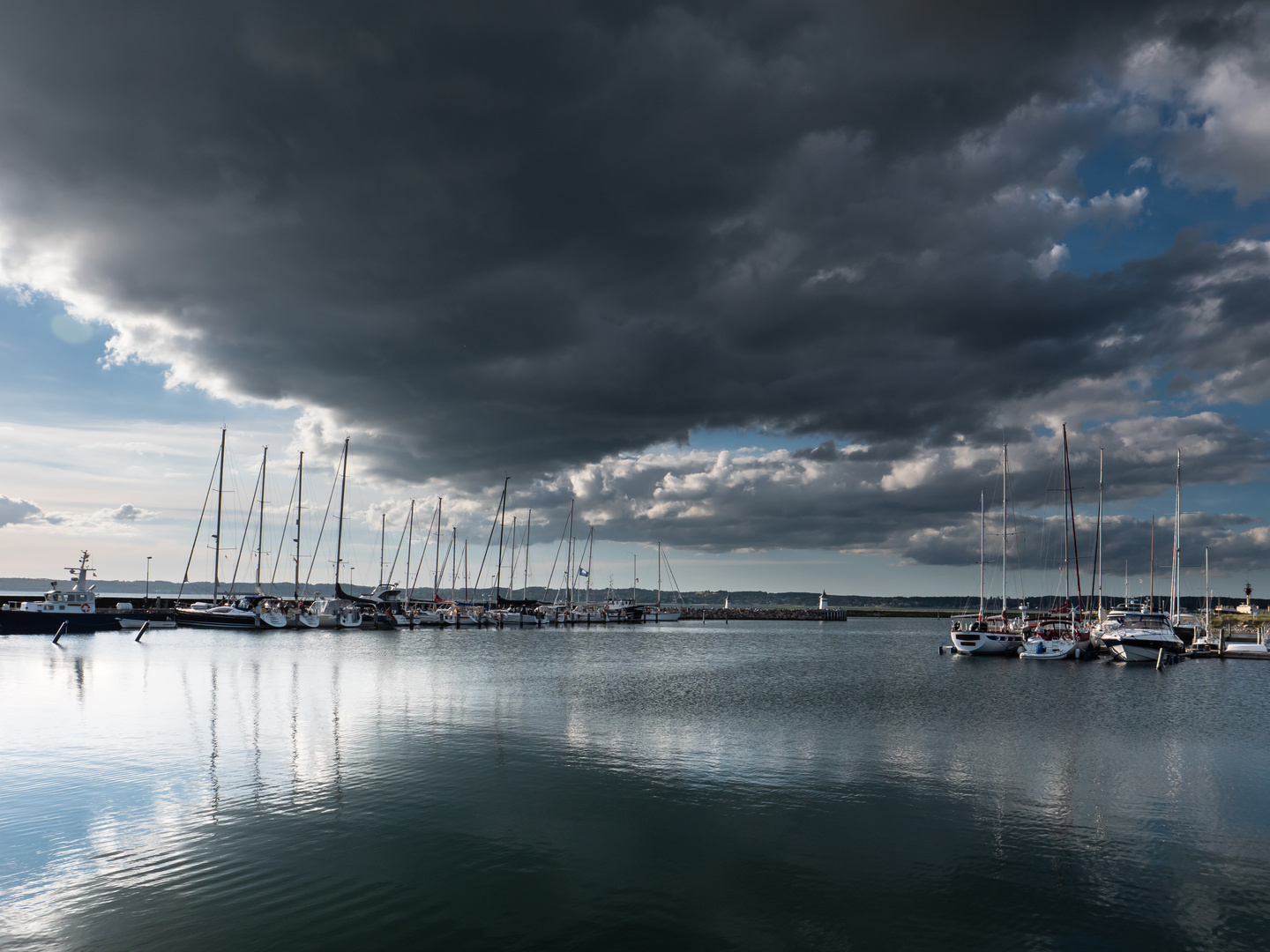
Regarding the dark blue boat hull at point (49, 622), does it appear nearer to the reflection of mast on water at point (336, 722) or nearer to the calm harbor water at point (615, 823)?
the reflection of mast on water at point (336, 722)

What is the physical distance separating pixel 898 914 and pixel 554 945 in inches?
252

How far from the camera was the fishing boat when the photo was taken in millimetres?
81438

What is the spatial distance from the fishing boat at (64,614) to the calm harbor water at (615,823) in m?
52.3

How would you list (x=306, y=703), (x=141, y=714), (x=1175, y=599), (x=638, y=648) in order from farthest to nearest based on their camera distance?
(x=1175, y=599)
(x=638, y=648)
(x=306, y=703)
(x=141, y=714)

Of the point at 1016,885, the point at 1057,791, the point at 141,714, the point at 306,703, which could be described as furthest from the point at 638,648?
the point at 1016,885

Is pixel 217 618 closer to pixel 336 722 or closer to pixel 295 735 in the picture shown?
pixel 336 722

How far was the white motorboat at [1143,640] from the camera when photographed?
74.2 m

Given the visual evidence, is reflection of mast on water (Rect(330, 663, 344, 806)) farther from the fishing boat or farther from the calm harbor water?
the fishing boat

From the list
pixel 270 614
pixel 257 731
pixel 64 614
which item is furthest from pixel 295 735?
pixel 270 614

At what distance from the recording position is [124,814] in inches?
741

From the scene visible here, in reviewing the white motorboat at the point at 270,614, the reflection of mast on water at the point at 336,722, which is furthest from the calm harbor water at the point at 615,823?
the white motorboat at the point at 270,614

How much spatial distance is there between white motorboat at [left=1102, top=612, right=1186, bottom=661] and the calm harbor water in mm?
38929

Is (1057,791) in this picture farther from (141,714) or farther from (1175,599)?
(1175,599)

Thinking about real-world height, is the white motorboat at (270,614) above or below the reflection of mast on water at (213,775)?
below
